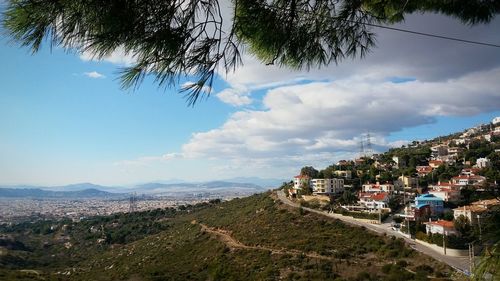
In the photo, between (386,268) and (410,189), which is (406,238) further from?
(410,189)

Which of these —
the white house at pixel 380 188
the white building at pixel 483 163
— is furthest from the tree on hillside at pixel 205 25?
the white building at pixel 483 163

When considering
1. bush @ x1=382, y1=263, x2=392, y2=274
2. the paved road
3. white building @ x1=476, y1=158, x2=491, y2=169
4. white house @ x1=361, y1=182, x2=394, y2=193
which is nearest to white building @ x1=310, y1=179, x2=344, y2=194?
white house @ x1=361, y1=182, x2=394, y2=193

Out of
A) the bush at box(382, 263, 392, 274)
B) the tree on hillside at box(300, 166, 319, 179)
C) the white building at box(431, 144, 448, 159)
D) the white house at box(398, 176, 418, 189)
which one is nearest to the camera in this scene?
the bush at box(382, 263, 392, 274)

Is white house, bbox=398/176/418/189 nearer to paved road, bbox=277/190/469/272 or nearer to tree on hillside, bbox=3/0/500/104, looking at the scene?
paved road, bbox=277/190/469/272

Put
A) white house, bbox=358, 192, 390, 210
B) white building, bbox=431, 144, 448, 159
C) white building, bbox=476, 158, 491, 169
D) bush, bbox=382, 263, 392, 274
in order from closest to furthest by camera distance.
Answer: bush, bbox=382, 263, 392, 274
white house, bbox=358, 192, 390, 210
white building, bbox=476, 158, 491, 169
white building, bbox=431, 144, 448, 159

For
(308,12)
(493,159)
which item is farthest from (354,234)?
(308,12)

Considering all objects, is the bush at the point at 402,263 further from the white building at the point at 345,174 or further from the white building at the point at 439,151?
the white building at the point at 439,151

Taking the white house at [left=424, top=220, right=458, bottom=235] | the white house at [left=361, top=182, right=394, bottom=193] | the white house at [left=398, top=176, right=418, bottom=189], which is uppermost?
the white house at [left=398, top=176, right=418, bottom=189]
